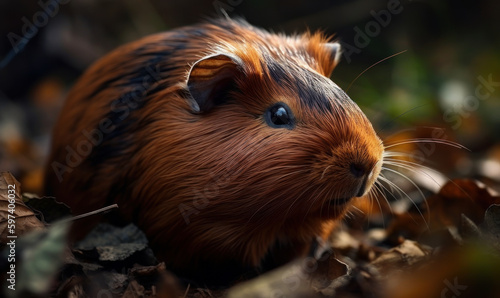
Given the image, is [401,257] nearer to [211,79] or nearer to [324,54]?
[324,54]

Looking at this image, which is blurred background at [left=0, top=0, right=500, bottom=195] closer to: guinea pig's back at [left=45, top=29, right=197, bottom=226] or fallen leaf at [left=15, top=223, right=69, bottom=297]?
guinea pig's back at [left=45, top=29, right=197, bottom=226]

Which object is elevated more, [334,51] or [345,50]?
[334,51]

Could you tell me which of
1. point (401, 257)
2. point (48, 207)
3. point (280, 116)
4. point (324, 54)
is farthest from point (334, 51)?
point (48, 207)

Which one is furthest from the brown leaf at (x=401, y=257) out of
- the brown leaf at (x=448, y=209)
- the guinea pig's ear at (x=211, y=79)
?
the guinea pig's ear at (x=211, y=79)

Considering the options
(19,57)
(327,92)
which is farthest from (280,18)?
(327,92)

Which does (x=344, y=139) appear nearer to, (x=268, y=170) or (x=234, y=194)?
(x=268, y=170)

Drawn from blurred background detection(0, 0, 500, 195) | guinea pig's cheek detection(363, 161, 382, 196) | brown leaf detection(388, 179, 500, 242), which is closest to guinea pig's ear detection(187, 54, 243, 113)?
guinea pig's cheek detection(363, 161, 382, 196)

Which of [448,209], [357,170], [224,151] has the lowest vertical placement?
[448,209]
